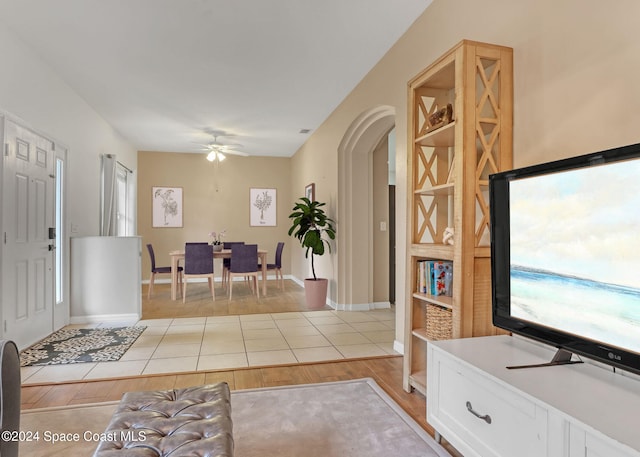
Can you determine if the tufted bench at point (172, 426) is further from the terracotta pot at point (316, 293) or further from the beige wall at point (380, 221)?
the beige wall at point (380, 221)

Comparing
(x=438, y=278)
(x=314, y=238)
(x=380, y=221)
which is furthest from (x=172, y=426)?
(x=380, y=221)

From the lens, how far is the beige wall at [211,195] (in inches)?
317

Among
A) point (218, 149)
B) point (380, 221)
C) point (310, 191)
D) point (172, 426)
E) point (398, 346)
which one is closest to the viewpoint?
point (172, 426)

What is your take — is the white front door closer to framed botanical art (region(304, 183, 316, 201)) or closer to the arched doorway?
the arched doorway

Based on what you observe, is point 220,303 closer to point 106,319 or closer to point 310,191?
point 106,319

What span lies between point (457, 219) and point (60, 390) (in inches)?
113

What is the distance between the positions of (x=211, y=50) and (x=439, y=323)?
10.4ft

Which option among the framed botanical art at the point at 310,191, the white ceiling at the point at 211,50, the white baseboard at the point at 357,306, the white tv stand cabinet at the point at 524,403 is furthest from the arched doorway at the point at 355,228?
the white tv stand cabinet at the point at 524,403

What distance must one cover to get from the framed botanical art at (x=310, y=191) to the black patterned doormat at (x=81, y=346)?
3.41 meters

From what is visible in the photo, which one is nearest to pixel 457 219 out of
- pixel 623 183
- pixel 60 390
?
pixel 623 183

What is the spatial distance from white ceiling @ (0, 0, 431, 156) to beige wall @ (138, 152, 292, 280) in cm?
244

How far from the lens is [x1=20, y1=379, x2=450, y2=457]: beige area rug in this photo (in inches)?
74.6

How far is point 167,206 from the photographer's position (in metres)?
8.12

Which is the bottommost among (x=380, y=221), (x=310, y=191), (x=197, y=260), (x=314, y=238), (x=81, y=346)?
(x=81, y=346)
